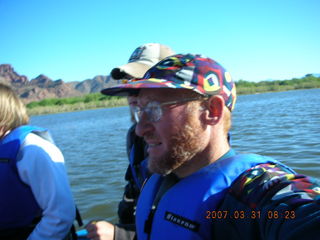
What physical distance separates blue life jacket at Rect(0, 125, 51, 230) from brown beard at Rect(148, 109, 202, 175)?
1.25m

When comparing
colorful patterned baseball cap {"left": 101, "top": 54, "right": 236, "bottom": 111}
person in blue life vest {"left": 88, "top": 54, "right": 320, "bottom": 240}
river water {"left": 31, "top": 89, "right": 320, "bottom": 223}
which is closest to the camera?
person in blue life vest {"left": 88, "top": 54, "right": 320, "bottom": 240}

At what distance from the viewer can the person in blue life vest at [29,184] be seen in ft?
6.38

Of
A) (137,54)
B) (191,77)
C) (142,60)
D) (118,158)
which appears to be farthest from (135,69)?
(118,158)

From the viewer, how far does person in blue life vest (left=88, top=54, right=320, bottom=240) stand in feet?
3.92

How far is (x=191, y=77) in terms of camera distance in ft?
4.76

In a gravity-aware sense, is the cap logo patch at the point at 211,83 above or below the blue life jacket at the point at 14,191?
above

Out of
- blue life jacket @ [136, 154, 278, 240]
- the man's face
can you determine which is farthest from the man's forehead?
blue life jacket @ [136, 154, 278, 240]

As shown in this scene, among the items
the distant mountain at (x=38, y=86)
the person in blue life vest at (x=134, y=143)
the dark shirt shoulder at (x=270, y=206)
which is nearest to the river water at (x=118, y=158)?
the person in blue life vest at (x=134, y=143)

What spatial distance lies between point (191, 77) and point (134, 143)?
4.10 feet

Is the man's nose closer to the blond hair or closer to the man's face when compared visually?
the man's face

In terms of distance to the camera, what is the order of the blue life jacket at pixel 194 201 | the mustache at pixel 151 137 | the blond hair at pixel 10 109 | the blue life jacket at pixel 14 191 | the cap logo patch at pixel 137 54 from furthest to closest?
the cap logo patch at pixel 137 54
the blond hair at pixel 10 109
the blue life jacket at pixel 14 191
the mustache at pixel 151 137
the blue life jacket at pixel 194 201
